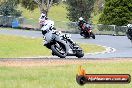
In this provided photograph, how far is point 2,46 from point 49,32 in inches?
467

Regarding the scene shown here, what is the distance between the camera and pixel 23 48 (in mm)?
29812

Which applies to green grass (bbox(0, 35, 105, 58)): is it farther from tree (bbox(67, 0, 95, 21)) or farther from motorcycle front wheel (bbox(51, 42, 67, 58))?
tree (bbox(67, 0, 95, 21))

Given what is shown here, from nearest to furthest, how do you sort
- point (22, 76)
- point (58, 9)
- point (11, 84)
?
1. point (11, 84)
2. point (22, 76)
3. point (58, 9)

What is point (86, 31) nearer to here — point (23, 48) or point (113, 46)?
point (113, 46)

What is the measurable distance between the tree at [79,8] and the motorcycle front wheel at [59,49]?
121ft

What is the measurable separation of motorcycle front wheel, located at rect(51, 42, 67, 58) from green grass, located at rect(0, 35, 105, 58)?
6196mm

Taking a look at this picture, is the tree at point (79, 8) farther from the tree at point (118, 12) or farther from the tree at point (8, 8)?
A: the tree at point (8, 8)

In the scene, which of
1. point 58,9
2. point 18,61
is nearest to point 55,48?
point 18,61

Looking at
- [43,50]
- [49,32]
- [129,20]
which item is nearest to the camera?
[49,32]

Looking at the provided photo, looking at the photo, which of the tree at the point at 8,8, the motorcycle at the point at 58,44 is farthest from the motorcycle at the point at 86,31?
the motorcycle at the point at 58,44

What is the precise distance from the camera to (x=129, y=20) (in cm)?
4866

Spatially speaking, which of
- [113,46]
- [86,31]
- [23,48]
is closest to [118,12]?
[86,31]

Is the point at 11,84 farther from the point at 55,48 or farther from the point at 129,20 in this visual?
the point at 129,20

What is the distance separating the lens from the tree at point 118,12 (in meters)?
48.8
